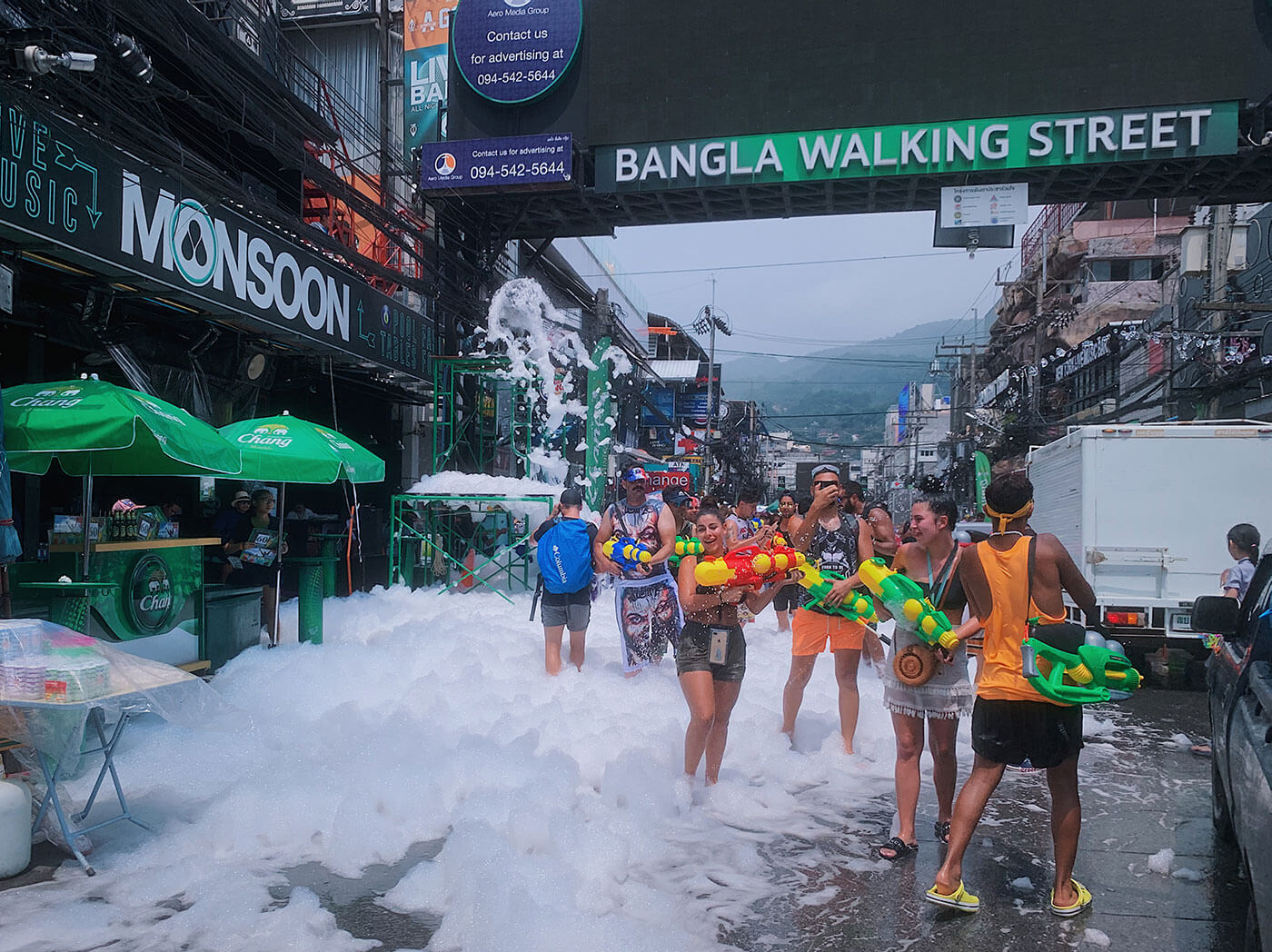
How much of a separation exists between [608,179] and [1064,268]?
112 ft

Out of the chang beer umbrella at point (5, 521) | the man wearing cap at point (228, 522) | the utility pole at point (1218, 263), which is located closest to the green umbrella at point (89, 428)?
the chang beer umbrella at point (5, 521)

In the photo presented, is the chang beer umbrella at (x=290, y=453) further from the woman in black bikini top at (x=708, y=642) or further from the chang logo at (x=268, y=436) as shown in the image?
the woman in black bikini top at (x=708, y=642)

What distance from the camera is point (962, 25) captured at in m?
15.8

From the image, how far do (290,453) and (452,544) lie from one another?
8768 mm

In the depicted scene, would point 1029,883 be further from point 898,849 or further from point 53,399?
point 53,399

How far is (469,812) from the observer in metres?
4.91

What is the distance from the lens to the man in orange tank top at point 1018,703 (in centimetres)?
400

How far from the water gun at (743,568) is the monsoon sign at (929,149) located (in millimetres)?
11969

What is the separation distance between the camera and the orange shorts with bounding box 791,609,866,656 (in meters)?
6.32

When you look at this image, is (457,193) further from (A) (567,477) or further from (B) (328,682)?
(B) (328,682)

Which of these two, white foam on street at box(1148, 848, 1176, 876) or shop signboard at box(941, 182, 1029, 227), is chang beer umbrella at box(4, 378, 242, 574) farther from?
shop signboard at box(941, 182, 1029, 227)

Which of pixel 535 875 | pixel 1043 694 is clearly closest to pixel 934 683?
pixel 1043 694

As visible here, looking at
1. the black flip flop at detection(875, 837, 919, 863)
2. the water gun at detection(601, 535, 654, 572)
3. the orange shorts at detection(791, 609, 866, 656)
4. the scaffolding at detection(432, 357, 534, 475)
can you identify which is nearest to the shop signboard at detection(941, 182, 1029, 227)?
the scaffolding at detection(432, 357, 534, 475)

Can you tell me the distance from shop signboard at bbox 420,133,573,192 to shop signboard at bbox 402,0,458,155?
131 cm
